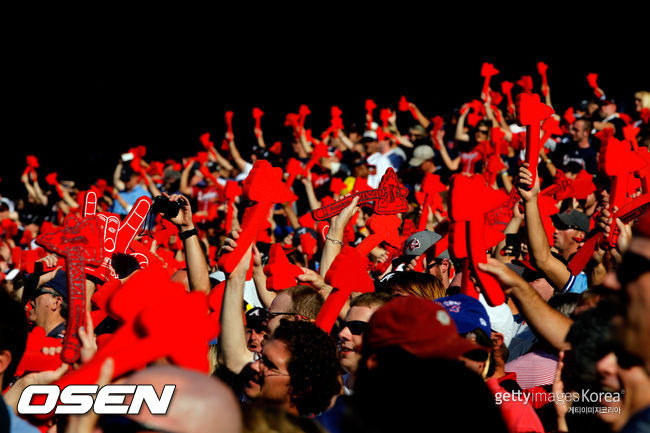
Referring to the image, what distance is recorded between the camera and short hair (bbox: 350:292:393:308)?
3.17 meters

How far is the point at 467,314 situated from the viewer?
2.75m

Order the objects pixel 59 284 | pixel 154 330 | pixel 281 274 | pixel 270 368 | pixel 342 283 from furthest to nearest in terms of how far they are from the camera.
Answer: pixel 59 284
pixel 281 274
pixel 342 283
pixel 270 368
pixel 154 330

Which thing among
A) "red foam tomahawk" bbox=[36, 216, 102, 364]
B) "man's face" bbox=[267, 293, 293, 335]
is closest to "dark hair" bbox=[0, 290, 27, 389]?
"red foam tomahawk" bbox=[36, 216, 102, 364]

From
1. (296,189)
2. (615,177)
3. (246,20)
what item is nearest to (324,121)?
(246,20)

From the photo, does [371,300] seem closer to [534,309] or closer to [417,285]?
[417,285]

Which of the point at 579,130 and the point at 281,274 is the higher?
the point at 579,130

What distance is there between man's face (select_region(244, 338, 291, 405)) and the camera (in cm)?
120

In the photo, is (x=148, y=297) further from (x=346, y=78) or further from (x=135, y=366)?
(x=346, y=78)

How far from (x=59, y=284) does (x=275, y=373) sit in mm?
2398

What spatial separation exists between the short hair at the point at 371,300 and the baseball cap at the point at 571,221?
6.42 feet

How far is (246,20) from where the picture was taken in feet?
48.9

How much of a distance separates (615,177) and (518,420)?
1.75 meters

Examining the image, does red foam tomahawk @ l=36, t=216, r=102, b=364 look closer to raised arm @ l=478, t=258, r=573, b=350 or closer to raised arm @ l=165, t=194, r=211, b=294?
raised arm @ l=165, t=194, r=211, b=294

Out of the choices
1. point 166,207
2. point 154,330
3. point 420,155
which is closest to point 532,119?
point 166,207
